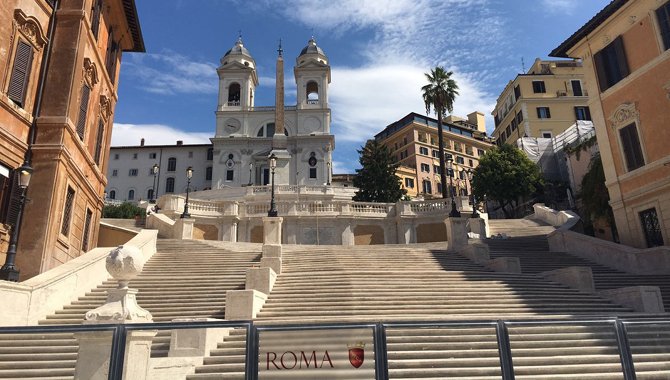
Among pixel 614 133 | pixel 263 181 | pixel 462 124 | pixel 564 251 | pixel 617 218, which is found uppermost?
pixel 462 124

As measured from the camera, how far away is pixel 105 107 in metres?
23.4

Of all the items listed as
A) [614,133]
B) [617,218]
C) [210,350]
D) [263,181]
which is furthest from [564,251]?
[263,181]

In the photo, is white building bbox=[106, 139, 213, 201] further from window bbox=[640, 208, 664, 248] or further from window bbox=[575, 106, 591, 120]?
window bbox=[640, 208, 664, 248]

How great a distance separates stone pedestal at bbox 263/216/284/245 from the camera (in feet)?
72.4

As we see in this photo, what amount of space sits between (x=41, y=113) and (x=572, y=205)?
39.2 metres

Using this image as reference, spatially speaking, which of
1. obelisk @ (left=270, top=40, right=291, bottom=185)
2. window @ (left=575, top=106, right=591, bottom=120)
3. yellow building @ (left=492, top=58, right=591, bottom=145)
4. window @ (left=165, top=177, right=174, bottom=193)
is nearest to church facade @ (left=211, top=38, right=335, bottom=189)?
obelisk @ (left=270, top=40, right=291, bottom=185)

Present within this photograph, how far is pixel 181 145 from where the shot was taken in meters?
85.9

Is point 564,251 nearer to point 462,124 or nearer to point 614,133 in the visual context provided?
point 614,133

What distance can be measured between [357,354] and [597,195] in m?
25.7

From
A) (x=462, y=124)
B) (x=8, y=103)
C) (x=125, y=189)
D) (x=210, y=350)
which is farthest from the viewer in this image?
(x=462, y=124)

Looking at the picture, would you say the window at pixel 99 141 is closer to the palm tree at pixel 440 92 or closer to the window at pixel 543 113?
the palm tree at pixel 440 92

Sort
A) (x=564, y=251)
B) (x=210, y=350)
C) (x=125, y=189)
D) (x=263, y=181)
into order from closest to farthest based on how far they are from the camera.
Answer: (x=210, y=350) → (x=564, y=251) → (x=263, y=181) → (x=125, y=189)

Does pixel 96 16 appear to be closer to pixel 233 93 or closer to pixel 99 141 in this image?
pixel 99 141

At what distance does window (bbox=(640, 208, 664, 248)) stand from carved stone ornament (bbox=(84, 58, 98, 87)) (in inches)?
1012
